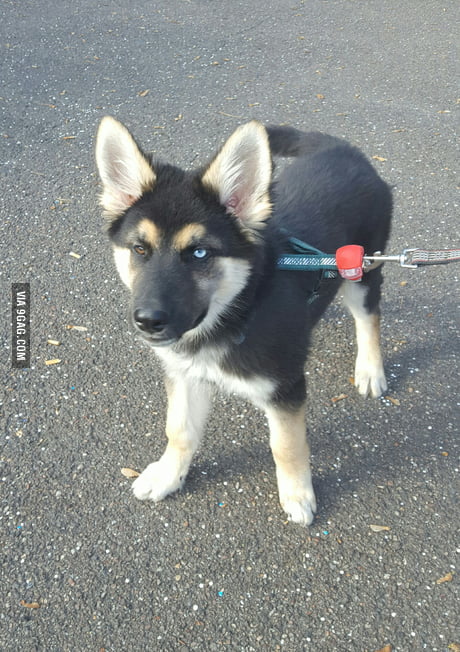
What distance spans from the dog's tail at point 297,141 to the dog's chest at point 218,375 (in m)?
1.53

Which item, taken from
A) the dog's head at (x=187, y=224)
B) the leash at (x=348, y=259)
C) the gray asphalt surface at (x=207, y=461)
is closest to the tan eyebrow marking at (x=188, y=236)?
the dog's head at (x=187, y=224)

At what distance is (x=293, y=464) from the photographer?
273 centimetres

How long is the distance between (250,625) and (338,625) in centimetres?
37

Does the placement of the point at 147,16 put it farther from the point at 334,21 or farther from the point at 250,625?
the point at 250,625

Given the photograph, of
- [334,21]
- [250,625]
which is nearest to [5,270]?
[250,625]

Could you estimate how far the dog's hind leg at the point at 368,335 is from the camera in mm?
3359

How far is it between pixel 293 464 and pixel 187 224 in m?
1.28

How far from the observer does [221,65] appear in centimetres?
736

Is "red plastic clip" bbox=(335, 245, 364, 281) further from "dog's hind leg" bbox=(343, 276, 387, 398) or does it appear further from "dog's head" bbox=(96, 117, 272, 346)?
"dog's hind leg" bbox=(343, 276, 387, 398)

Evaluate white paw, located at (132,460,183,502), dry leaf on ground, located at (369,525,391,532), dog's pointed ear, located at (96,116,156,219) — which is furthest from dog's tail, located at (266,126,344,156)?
dry leaf on ground, located at (369,525,391,532)

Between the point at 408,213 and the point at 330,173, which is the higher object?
the point at 330,173

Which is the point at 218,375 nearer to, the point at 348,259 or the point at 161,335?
the point at 161,335

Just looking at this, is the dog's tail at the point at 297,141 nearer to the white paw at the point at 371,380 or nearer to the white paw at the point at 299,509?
the white paw at the point at 371,380

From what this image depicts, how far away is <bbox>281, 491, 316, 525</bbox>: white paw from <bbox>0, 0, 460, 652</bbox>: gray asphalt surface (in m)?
0.05
